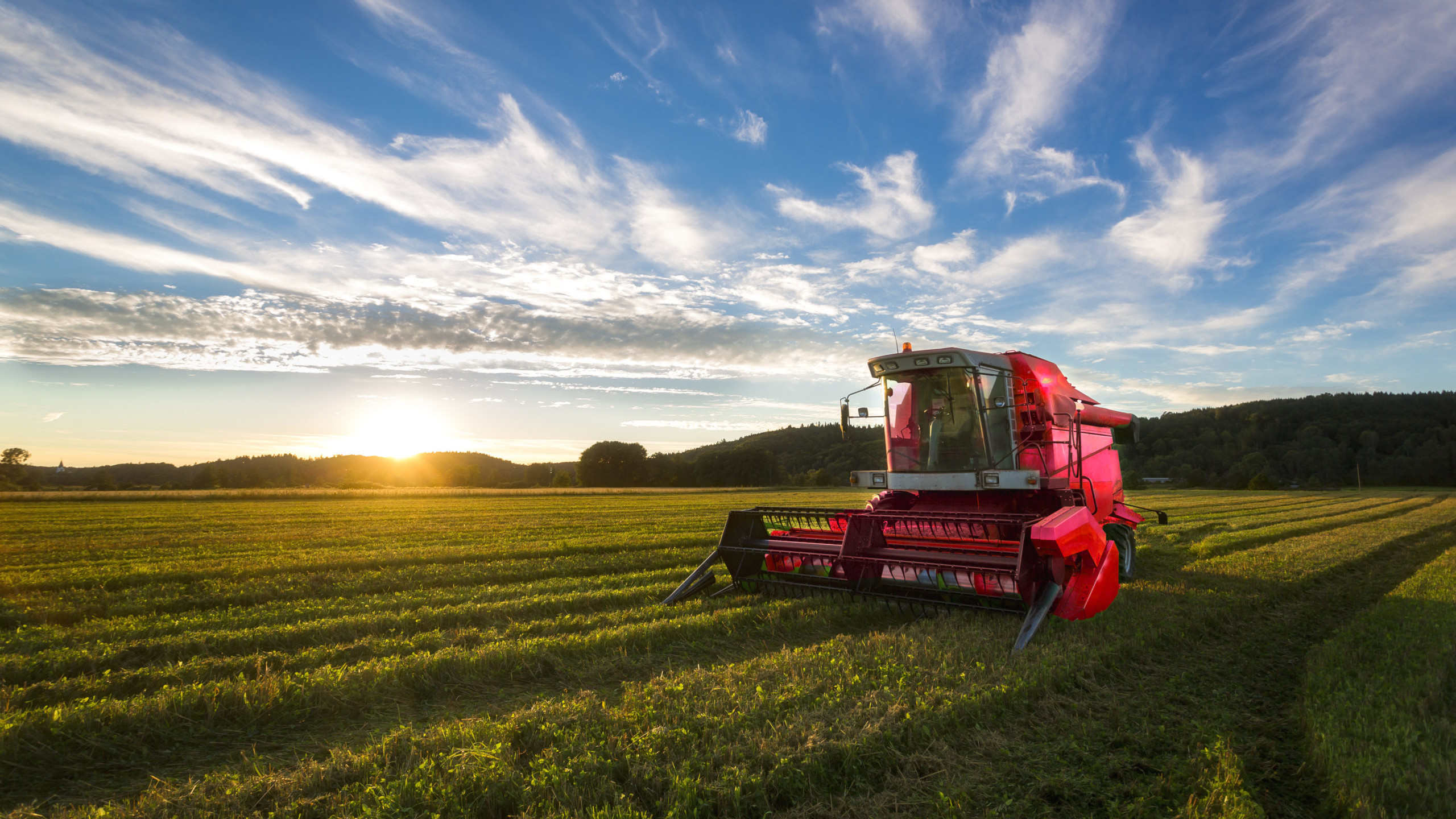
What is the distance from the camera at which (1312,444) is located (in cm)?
7844

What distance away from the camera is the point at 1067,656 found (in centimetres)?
534

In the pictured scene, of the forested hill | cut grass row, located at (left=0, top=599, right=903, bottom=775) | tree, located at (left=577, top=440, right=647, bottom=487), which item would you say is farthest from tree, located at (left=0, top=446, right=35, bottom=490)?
the forested hill

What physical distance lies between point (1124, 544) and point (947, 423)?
3821mm

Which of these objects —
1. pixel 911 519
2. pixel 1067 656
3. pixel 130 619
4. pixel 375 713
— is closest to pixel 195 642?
pixel 130 619

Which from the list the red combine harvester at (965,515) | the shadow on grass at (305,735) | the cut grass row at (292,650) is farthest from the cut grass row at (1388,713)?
the cut grass row at (292,650)

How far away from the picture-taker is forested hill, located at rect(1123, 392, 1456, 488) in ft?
234

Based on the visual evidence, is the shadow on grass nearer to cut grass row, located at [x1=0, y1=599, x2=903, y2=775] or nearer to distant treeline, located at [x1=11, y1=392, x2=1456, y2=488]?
cut grass row, located at [x1=0, y1=599, x2=903, y2=775]

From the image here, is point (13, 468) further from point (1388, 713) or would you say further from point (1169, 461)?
point (1169, 461)

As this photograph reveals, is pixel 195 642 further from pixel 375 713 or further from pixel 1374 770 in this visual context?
pixel 1374 770

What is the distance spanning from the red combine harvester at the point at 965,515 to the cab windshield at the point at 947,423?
0.02 m

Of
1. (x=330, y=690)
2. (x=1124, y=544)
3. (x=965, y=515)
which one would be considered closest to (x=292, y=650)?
(x=330, y=690)

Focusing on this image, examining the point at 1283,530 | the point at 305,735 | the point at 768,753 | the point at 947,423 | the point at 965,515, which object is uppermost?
the point at 947,423

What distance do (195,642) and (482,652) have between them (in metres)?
3.15

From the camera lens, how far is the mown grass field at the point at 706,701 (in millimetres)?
3406
